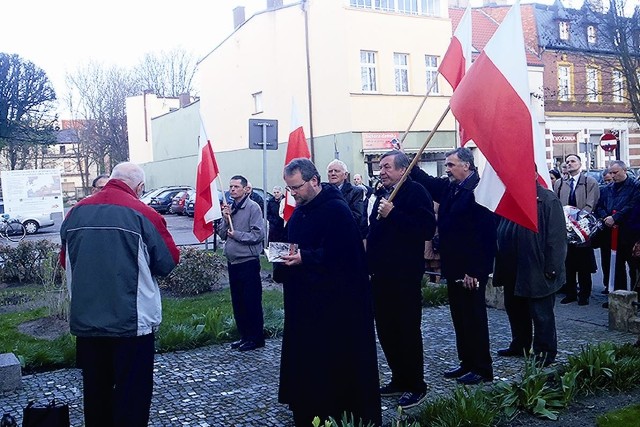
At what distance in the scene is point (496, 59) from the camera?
16.5 feet

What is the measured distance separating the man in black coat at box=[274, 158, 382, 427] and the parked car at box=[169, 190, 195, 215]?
94.7 ft

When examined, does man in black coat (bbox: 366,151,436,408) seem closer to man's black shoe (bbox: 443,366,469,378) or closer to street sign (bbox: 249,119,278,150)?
man's black shoe (bbox: 443,366,469,378)

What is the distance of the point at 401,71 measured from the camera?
2962 cm

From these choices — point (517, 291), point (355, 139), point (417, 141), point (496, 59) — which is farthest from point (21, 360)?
point (417, 141)

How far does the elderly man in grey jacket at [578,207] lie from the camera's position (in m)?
9.38

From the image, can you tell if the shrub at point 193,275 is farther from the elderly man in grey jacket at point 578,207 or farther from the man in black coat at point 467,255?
the man in black coat at point 467,255

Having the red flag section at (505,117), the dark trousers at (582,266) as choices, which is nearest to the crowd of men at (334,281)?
the red flag section at (505,117)

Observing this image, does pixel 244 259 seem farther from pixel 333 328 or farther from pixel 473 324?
pixel 333 328

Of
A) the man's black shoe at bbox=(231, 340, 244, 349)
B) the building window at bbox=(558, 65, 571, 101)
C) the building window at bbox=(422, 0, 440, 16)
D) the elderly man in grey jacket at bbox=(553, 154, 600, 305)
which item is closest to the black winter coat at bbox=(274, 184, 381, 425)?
the man's black shoe at bbox=(231, 340, 244, 349)

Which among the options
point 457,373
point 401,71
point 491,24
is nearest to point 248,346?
point 457,373

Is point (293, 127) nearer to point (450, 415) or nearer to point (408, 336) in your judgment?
point (408, 336)

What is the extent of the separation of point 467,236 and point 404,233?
0.68m

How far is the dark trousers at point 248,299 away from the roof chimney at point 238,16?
109 feet

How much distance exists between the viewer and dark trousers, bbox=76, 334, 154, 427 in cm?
436
